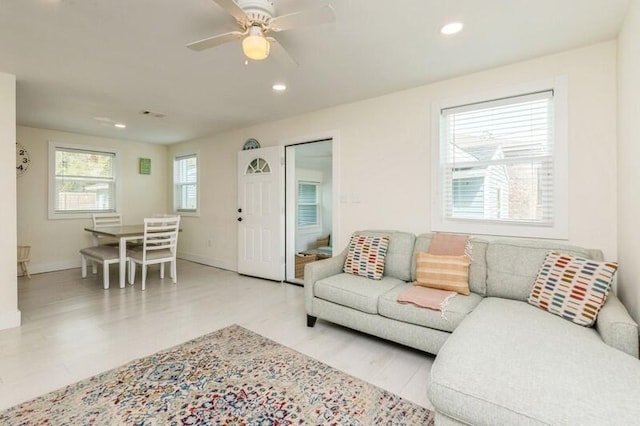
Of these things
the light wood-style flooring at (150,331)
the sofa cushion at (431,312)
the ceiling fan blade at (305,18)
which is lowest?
the light wood-style flooring at (150,331)

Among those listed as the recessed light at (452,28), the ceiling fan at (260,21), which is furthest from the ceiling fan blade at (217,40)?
the recessed light at (452,28)

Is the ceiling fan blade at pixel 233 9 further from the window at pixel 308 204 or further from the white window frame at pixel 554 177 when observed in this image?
the window at pixel 308 204

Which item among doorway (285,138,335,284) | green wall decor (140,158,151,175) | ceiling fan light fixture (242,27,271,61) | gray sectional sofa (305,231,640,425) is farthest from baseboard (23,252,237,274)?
ceiling fan light fixture (242,27,271,61)

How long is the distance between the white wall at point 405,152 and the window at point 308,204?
4.94 ft

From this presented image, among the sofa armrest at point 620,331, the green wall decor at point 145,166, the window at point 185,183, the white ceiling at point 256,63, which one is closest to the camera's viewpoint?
the sofa armrest at point 620,331

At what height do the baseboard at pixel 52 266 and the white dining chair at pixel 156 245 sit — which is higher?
the white dining chair at pixel 156 245

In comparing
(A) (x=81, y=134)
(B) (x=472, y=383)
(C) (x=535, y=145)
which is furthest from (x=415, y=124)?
(A) (x=81, y=134)

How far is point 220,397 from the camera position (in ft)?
6.06

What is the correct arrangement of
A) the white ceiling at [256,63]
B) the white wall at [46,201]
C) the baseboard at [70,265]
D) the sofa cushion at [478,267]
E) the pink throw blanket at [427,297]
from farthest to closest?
1. the baseboard at [70,265]
2. the white wall at [46,201]
3. the sofa cushion at [478,267]
4. the pink throw blanket at [427,297]
5. the white ceiling at [256,63]

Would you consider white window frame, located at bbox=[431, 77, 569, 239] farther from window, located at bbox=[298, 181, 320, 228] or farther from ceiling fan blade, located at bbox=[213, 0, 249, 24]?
window, located at bbox=[298, 181, 320, 228]

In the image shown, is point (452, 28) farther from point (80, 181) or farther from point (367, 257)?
point (80, 181)

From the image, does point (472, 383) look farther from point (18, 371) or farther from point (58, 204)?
point (58, 204)

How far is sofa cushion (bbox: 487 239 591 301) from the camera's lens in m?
2.28

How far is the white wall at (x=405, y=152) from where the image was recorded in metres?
2.38
